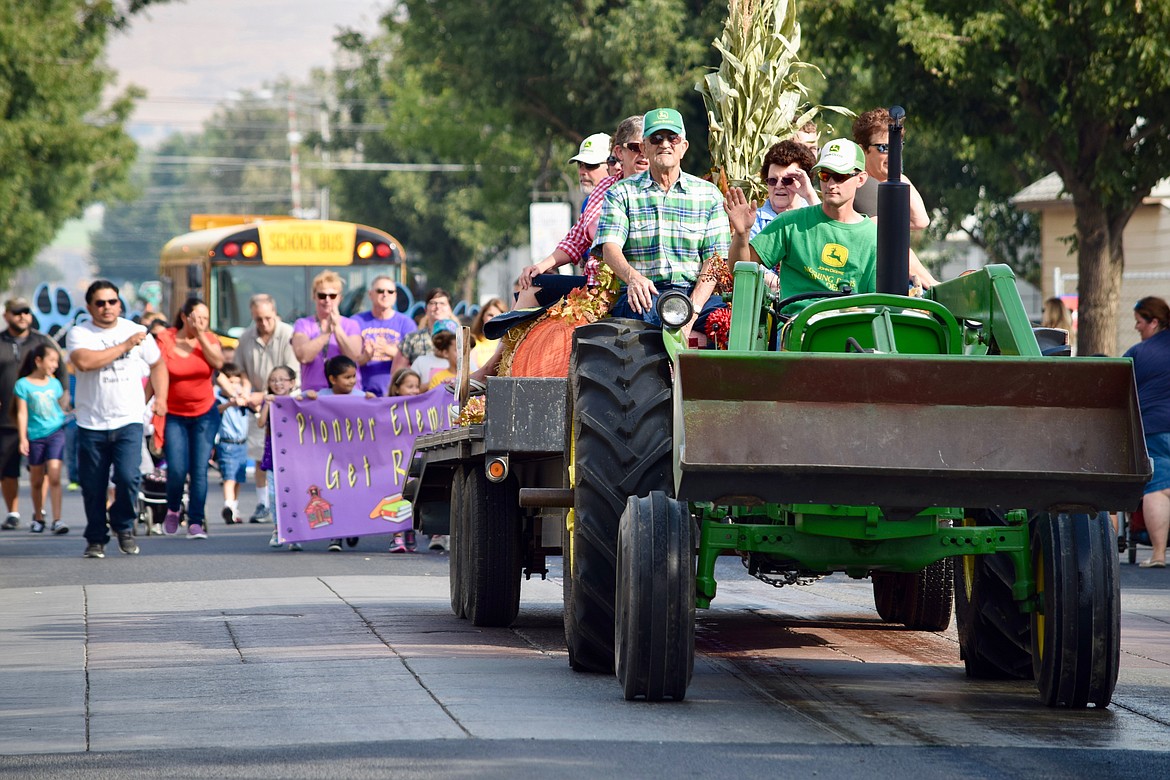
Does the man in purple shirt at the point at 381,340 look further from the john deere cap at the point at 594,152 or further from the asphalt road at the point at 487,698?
the john deere cap at the point at 594,152

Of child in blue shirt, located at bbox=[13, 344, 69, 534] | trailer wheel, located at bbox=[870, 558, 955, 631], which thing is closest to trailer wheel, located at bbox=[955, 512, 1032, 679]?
trailer wheel, located at bbox=[870, 558, 955, 631]

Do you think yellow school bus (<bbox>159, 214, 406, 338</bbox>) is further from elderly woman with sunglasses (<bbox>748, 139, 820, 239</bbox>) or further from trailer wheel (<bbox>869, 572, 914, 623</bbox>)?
elderly woman with sunglasses (<bbox>748, 139, 820, 239</bbox>)

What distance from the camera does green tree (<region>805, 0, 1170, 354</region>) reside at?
1922cm

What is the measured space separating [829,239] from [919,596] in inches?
108

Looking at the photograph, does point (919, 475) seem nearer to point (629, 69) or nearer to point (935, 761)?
point (935, 761)

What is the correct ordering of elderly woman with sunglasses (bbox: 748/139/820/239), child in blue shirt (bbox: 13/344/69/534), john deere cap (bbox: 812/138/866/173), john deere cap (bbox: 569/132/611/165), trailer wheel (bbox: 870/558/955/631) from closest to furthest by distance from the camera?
1. john deere cap (bbox: 812/138/866/173)
2. elderly woman with sunglasses (bbox: 748/139/820/239)
3. trailer wheel (bbox: 870/558/955/631)
4. john deere cap (bbox: 569/132/611/165)
5. child in blue shirt (bbox: 13/344/69/534)

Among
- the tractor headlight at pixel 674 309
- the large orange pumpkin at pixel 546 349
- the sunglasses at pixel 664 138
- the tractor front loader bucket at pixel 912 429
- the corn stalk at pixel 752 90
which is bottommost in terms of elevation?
the tractor front loader bucket at pixel 912 429

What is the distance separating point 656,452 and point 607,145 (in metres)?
3.95

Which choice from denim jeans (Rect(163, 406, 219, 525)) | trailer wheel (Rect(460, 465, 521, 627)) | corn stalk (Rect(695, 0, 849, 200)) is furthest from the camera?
denim jeans (Rect(163, 406, 219, 525))

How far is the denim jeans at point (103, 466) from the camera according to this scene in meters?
14.7

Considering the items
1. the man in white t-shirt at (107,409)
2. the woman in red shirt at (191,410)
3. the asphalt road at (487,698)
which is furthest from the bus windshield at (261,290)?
the asphalt road at (487,698)

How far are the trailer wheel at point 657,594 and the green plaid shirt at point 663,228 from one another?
2270mm

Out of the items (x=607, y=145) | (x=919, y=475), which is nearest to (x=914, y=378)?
(x=919, y=475)

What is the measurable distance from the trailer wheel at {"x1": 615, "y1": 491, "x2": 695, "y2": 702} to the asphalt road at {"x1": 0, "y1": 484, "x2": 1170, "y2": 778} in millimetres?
157
